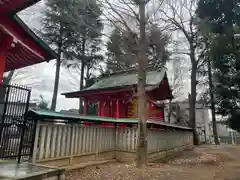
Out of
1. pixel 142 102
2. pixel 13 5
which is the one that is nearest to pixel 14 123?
pixel 13 5

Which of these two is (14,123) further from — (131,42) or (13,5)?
(131,42)

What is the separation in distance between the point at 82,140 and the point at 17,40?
376cm

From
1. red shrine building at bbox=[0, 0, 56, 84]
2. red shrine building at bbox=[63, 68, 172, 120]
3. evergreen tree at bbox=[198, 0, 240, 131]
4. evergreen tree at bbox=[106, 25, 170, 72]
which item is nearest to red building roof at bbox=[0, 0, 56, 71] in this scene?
red shrine building at bbox=[0, 0, 56, 84]

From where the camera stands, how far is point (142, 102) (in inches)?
276

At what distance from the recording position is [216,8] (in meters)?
13.7

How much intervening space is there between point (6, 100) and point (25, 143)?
1.31 meters

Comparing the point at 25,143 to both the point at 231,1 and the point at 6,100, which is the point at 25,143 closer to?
the point at 6,100

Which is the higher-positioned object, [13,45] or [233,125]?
[13,45]

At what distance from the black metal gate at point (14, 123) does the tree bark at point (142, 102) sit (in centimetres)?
351

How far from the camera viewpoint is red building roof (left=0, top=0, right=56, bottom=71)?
15.0 ft

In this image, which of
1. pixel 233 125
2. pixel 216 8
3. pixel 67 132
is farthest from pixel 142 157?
pixel 216 8

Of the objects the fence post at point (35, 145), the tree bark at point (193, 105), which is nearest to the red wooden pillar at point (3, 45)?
the fence post at point (35, 145)

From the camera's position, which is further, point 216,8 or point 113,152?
point 216,8

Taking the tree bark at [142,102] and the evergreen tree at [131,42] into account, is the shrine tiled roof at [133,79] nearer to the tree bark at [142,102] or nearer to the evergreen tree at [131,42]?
the evergreen tree at [131,42]
